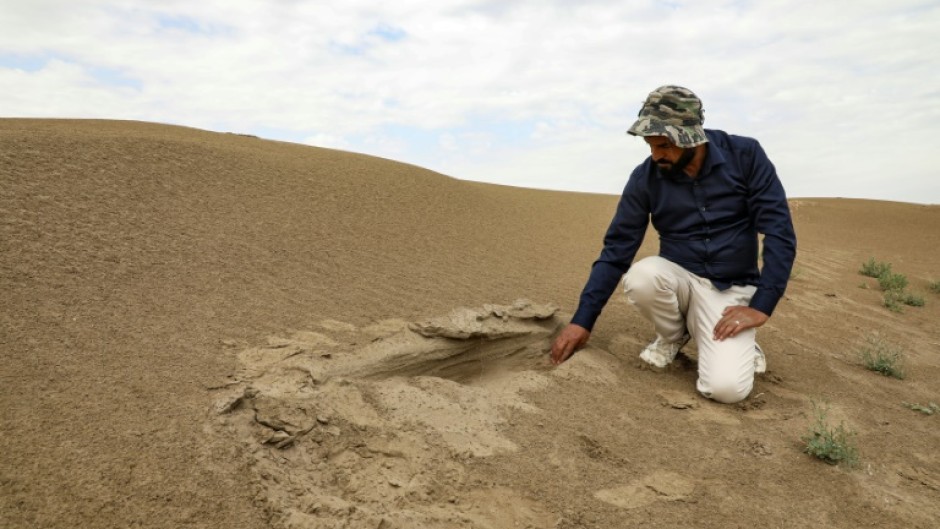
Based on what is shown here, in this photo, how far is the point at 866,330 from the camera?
16.8 ft

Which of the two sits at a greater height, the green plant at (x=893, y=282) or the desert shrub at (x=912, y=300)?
the green plant at (x=893, y=282)

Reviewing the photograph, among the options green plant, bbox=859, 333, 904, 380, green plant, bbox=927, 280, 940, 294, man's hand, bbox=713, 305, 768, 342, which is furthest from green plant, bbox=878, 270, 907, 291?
man's hand, bbox=713, 305, 768, 342

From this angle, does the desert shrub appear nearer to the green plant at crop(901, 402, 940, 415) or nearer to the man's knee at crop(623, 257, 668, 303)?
the green plant at crop(901, 402, 940, 415)

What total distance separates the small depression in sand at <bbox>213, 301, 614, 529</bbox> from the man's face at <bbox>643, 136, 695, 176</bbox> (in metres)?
1.03

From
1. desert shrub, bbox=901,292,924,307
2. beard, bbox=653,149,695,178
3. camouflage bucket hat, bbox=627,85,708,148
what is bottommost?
desert shrub, bbox=901,292,924,307

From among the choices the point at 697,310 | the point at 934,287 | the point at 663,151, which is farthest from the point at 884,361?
the point at 934,287

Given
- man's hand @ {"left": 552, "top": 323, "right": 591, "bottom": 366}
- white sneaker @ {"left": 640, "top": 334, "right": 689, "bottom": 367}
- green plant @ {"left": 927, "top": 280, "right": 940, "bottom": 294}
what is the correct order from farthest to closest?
green plant @ {"left": 927, "top": 280, "right": 940, "bottom": 294}, white sneaker @ {"left": 640, "top": 334, "right": 689, "bottom": 367}, man's hand @ {"left": 552, "top": 323, "right": 591, "bottom": 366}

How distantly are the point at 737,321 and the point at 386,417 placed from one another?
5.83ft

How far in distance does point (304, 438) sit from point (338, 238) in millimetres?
2840

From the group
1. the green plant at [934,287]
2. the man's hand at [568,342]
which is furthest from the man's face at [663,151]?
the green plant at [934,287]

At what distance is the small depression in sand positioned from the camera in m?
2.05

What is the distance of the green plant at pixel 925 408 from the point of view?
3.26m

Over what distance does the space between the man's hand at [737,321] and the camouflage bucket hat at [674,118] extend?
85 centimetres

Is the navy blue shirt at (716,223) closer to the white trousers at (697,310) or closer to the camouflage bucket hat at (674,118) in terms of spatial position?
the white trousers at (697,310)
